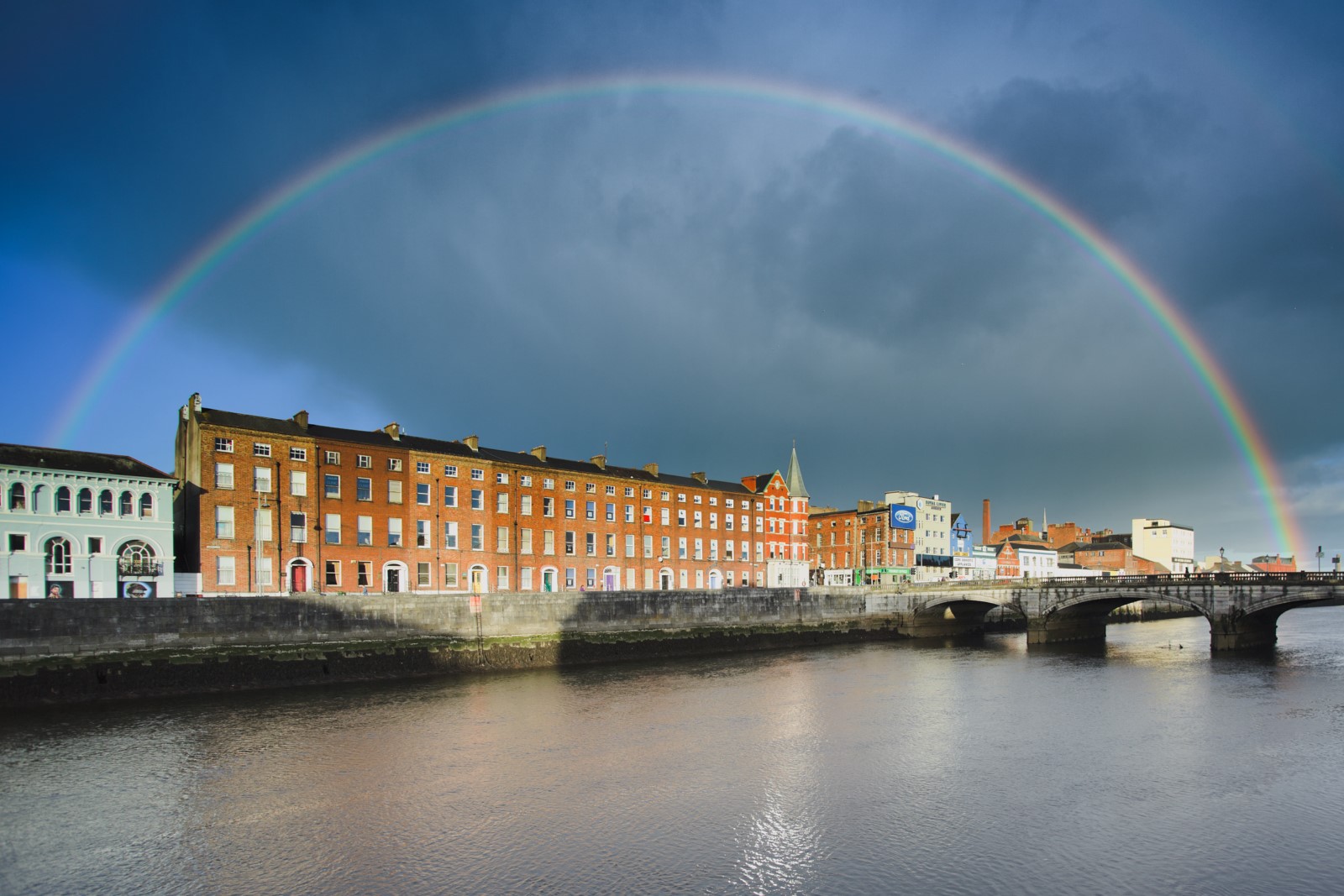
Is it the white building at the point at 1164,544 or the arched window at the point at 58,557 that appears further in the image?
the white building at the point at 1164,544

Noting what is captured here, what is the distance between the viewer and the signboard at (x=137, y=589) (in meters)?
50.8

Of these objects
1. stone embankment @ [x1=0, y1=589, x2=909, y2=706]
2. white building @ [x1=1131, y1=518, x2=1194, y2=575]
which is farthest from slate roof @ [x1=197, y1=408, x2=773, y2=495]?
white building @ [x1=1131, y1=518, x2=1194, y2=575]

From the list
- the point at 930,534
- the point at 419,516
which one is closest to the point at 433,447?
the point at 419,516

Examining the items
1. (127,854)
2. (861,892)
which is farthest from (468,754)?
(861,892)

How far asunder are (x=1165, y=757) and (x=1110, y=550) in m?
152

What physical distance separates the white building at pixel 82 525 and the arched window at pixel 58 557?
41 millimetres

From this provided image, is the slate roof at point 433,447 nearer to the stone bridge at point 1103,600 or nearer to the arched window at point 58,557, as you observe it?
the arched window at point 58,557

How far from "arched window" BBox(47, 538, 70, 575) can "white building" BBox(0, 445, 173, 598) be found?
0.13 feet

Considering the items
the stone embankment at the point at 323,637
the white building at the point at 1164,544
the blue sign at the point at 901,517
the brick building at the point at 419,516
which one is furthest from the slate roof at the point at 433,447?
the white building at the point at 1164,544

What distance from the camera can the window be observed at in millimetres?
55969

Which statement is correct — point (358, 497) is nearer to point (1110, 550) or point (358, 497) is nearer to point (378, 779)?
point (378, 779)

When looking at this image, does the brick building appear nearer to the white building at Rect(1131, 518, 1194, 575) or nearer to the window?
the window

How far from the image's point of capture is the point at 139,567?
2014 inches

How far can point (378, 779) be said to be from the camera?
1041 inches
